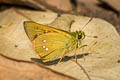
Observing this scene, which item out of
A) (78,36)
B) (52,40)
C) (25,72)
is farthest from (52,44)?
(25,72)

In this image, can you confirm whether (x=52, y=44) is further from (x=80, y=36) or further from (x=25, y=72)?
(x=25, y=72)

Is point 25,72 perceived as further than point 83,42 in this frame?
No

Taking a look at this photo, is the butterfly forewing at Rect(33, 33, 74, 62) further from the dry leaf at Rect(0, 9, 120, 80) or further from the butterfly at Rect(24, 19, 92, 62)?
the dry leaf at Rect(0, 9, 120, 80)

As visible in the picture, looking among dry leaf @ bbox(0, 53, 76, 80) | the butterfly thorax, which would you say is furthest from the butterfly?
dry leaf @ bbox(0, 53, 76, 80)

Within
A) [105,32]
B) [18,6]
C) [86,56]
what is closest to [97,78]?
[86,56]

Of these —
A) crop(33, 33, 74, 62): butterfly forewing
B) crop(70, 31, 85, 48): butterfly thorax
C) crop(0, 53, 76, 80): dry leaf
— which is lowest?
crop(0, 53, 76, 80): dry leaf

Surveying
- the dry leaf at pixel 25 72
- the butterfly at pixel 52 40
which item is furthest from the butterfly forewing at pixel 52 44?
the dry leaf at pixel 25 72

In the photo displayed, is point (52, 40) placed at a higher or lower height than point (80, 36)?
lower

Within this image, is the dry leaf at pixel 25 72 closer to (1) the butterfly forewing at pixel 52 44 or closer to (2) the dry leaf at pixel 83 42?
(2) the dry leaf at pixel 83 42
